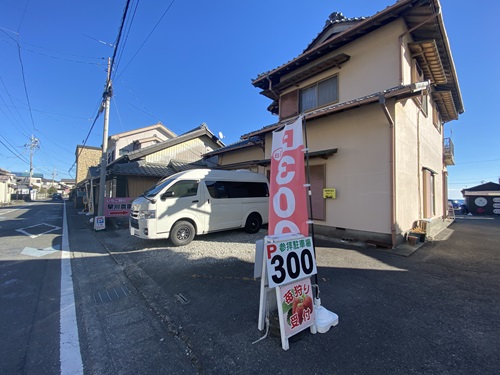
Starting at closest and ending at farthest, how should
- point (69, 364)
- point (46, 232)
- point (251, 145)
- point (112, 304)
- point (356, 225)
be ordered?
point (69, 364) < point (112, 304) < point (356, 225) < point (46, 232) < point (251, 145)

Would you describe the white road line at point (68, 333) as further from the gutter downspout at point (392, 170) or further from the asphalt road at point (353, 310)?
the gutter downspout at point (392, 170)

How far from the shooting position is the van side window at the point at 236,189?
22.9 ft

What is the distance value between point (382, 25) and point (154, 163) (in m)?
12.6

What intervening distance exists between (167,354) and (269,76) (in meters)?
9.62

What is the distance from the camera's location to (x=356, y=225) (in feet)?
21.2

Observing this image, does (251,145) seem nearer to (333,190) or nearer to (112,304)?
(333,190)

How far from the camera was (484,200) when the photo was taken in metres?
18.3

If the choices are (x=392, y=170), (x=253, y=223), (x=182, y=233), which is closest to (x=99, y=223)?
(x=182, y=233)

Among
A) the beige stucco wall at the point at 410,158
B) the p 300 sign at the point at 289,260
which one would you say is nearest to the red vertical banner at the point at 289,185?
the p 300 sign at the point at 289,260

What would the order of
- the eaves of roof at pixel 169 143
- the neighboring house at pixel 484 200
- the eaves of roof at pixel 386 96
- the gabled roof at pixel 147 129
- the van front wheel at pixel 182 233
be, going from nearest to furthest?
the eaves of roof at pixel 386 96, the van front wheel at pixel 182 233, the eaves of roof at pixel 169 143, the neighboring house at pixel 484 200, the gabled roof at pixel 147 129

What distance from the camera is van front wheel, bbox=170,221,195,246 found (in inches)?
241

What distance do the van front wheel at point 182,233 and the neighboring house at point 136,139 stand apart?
1550 cm

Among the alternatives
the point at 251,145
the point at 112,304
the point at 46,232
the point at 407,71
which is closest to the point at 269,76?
the point at 251,145

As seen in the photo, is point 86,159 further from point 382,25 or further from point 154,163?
point 382,25
